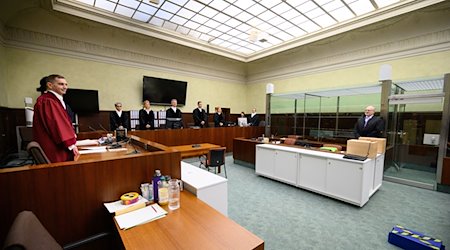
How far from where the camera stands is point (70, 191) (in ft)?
4.16

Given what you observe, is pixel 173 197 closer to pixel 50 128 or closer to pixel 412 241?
pixel 50 128

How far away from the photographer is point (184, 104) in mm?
7762

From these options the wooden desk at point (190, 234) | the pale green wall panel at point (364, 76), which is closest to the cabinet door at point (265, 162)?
the pale green wall panel at point (364, 76)

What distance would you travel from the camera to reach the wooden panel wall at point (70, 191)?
3.71 ft

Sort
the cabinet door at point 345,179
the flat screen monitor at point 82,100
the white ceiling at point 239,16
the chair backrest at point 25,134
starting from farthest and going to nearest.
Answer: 1. the flat screen monitor at point 82,100
2. the white ceiling at point 239,16
3. the chair backrest at point 25,134
4. the cabinet door at point 345,179

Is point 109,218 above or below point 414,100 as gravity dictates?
below

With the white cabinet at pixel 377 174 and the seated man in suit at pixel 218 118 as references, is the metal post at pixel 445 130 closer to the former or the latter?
the white cabinet at pixel 377 174

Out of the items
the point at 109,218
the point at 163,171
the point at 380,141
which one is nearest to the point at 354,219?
the point at 380,141

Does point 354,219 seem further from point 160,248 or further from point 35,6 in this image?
point 35,6

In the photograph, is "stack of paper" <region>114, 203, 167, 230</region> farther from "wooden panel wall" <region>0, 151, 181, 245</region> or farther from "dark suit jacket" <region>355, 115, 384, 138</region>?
"dark suit jacket" <region>355, 115, 384, 138</region>

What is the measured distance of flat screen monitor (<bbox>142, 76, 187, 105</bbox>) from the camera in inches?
266

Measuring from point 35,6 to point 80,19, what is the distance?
91 centimetres

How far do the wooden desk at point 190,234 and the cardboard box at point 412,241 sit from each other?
1.98m

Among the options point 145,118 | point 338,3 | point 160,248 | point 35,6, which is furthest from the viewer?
point 145,118
